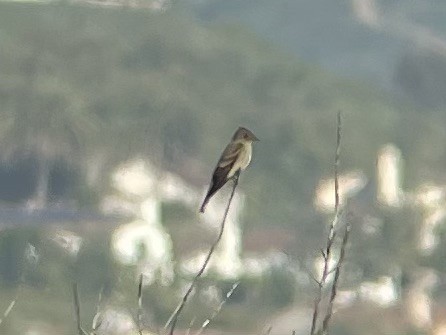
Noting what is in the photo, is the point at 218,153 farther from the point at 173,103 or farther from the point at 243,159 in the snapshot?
Result: the point at 243,159

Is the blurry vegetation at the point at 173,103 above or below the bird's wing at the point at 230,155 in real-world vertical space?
above

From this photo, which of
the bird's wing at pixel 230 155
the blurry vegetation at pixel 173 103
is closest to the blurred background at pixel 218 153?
the blurry vegetation at pixel 173 103

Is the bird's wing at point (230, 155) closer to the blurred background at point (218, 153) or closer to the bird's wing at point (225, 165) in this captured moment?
the bird's wing at point (225, 165)

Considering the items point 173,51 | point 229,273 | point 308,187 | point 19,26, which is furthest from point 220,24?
point 229,273

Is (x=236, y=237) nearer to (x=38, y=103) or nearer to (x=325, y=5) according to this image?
(x=38, y=103)

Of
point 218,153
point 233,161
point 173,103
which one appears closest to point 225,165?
point 233,161

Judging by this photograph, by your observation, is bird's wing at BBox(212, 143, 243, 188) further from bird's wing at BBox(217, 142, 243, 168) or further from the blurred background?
the blurred background
